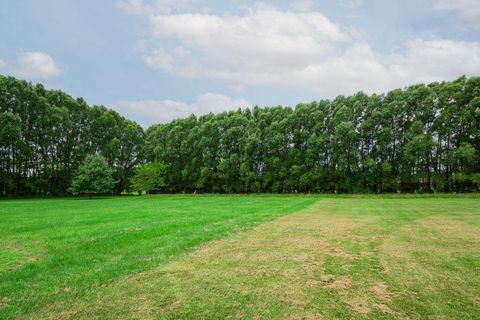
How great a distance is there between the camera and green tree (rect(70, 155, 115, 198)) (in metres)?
54.4

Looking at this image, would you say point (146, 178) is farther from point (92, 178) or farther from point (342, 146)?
point (342, 146)

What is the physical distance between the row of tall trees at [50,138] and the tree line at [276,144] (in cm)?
20

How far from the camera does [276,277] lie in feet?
22.1

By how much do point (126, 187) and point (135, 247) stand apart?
6861cm

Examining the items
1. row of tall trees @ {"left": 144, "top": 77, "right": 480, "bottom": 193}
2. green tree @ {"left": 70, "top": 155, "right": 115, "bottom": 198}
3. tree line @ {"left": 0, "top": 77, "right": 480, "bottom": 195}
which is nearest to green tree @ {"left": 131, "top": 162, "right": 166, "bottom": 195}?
tree line @ {"left": 0, "top": 77, "right": 480, "bottom": 195}

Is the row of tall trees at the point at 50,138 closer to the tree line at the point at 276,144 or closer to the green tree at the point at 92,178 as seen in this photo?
the tree line at the point at 276,144

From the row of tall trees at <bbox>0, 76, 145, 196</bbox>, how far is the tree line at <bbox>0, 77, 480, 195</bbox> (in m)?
0.20

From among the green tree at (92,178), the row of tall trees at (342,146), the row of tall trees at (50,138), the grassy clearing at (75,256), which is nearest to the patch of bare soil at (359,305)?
the grassy clearing at (75,256)

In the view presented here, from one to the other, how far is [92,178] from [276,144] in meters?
36.1

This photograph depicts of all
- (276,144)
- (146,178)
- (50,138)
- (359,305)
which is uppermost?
(50,138)

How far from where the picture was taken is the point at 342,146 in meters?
56.5

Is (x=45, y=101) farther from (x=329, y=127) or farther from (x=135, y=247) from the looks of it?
(x=135, y=247)

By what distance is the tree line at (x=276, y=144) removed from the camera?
5044 centimetres

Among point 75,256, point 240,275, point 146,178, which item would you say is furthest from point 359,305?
point 146,178
